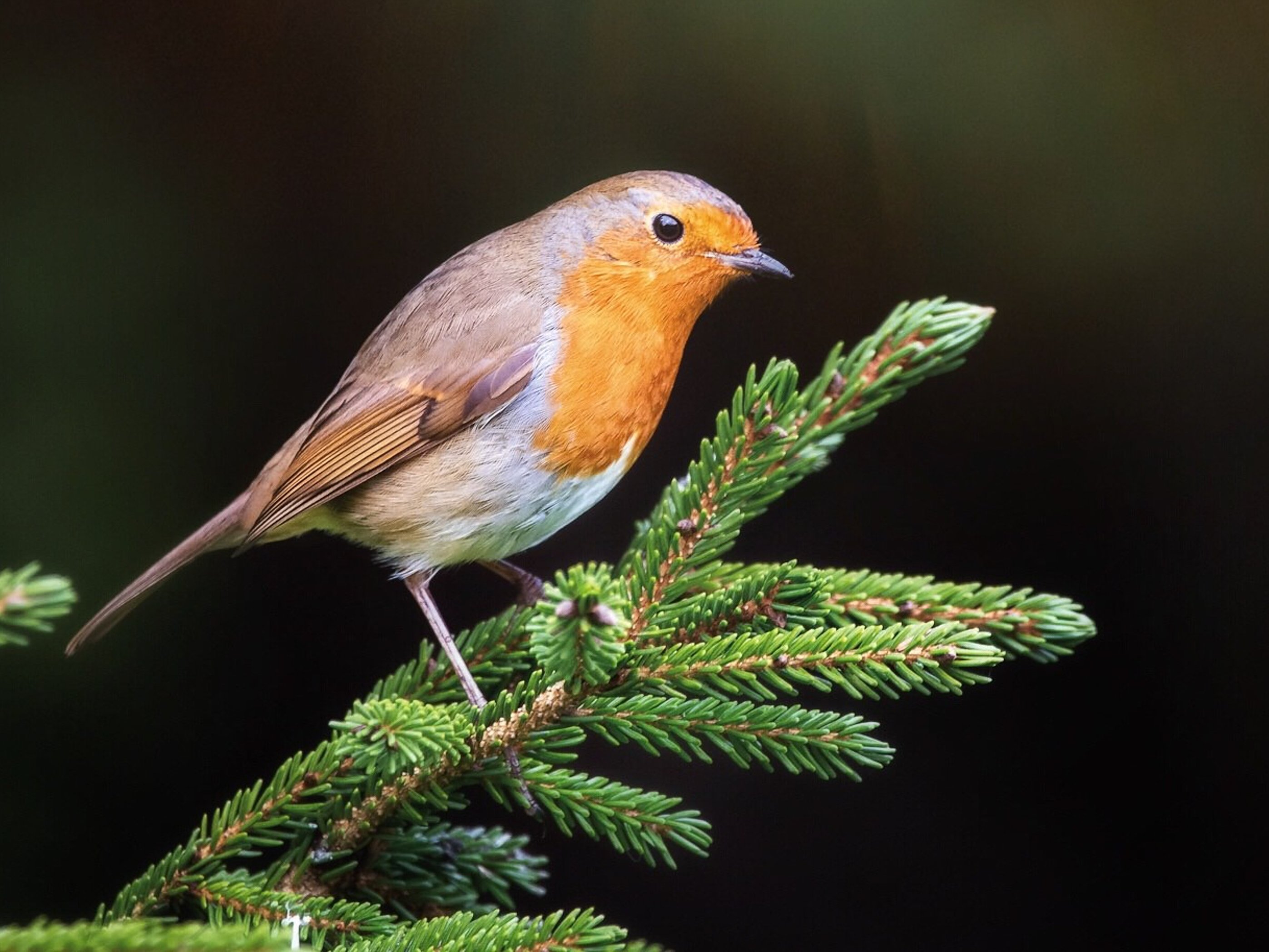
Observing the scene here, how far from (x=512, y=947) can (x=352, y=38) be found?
7.49 feet

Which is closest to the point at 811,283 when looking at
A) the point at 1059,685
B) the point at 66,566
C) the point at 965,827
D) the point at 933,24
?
the point at 933,24

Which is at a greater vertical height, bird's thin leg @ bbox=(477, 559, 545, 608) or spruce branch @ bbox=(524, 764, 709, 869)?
bird's thin leg @ bbox=(477, 559, 545, 608)

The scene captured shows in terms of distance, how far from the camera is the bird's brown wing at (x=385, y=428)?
208 centimetres

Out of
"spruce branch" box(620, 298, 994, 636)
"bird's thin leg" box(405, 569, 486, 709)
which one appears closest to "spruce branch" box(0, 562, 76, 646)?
"spruce branch" box(620, 298, 994, 636)

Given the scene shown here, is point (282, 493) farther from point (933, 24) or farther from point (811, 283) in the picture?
point (933, 24)

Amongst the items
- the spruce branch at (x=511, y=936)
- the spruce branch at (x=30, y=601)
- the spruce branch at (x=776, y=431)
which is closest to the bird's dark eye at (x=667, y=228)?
the spruce branch at (x=776, y=431)

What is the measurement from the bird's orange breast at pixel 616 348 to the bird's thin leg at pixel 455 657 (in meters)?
0.31

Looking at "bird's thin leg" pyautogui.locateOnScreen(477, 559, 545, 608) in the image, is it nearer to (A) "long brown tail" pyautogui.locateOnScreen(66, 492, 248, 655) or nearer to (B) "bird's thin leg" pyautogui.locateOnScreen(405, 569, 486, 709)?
(B) "bird's thin leg" pyautogui.locateOnScreen(405, 569, 486, 709)

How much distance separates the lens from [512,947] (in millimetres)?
1215

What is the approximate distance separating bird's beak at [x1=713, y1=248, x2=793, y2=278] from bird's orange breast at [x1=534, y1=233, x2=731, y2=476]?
28mm

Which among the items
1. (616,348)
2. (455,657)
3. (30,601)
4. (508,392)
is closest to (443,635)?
(455,657)

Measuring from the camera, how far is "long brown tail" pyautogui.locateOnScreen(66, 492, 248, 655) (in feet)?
6.74

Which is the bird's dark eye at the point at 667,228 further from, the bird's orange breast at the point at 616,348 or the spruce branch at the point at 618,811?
the spruce branch at the point at 618,811

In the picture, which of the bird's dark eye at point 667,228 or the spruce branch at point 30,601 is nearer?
the spruce branch at point 30,601
